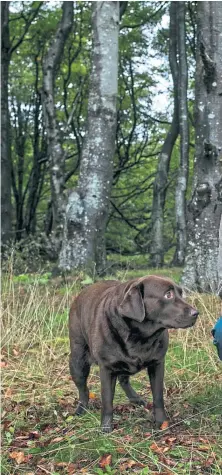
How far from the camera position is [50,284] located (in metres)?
7.65

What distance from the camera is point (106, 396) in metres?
3.81

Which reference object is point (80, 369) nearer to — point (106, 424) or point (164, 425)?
point (106, 424)

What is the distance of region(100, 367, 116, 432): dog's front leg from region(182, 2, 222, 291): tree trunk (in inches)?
131

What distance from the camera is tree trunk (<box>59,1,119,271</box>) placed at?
8.11 m

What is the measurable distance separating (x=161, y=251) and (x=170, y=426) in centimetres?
1165

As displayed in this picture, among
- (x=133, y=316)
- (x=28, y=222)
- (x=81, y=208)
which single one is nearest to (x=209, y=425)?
(x=133, y=316)

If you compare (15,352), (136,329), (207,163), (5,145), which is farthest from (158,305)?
(5,145)

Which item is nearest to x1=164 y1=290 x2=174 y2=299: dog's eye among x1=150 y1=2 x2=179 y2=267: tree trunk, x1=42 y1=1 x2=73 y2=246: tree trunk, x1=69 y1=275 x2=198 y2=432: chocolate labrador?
x1=69 y1=275 x2=198 y2=432: chocolate labrador

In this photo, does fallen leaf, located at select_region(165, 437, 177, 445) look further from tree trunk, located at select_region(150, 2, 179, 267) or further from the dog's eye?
tree trunk, located at select_region(150, 2, 179, 267)

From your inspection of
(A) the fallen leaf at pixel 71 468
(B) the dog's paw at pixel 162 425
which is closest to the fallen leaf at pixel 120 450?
(A) the fallen leaf at pixel 71 468

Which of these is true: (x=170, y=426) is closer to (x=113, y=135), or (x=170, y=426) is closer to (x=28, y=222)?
(x=113, y=135)

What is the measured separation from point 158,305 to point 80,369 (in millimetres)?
948

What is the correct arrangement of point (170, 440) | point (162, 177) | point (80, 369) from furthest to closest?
point (162, 177) < point (80, 369) < point (170, 440)

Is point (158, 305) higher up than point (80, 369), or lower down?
higher up
